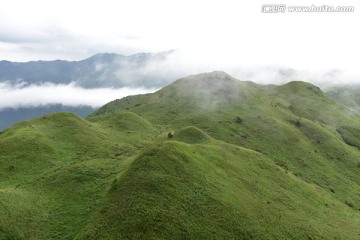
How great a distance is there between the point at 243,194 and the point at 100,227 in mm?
32754

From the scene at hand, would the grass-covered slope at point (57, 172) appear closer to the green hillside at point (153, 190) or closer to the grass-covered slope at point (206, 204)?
the green hillside at point (153, 190)

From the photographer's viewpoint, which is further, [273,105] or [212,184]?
[273,105]

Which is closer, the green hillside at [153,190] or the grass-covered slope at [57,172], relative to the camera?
the green hillside at [153,190]

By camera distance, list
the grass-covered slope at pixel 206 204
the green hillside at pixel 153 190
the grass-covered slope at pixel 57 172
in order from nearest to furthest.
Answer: the grass-covered slope at pixel 206 204
the green hillside at pixel 153 190
the grass-covered slope at pixel 57 172

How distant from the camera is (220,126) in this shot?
159m

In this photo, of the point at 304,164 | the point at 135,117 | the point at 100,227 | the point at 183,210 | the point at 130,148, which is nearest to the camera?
the point at 100,227

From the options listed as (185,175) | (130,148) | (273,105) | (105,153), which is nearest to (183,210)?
(185,175)

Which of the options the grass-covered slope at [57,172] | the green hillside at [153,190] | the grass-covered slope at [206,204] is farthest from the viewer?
the grass-covered slope at [57,172]

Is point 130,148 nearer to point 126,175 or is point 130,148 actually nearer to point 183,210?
point 126,175

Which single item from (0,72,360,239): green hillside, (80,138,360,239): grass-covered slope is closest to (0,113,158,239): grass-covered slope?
(0,72,360,239): green hillside

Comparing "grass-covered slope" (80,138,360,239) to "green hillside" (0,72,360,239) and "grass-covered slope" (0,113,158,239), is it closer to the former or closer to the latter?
"green hillside" (0,72,360,239)

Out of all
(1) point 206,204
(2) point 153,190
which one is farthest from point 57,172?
(1) point 206,204

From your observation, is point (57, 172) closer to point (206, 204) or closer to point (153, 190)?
point (153, 190)

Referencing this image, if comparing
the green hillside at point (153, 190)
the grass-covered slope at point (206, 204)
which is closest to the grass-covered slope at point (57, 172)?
the green hillside at point (153, 190)
